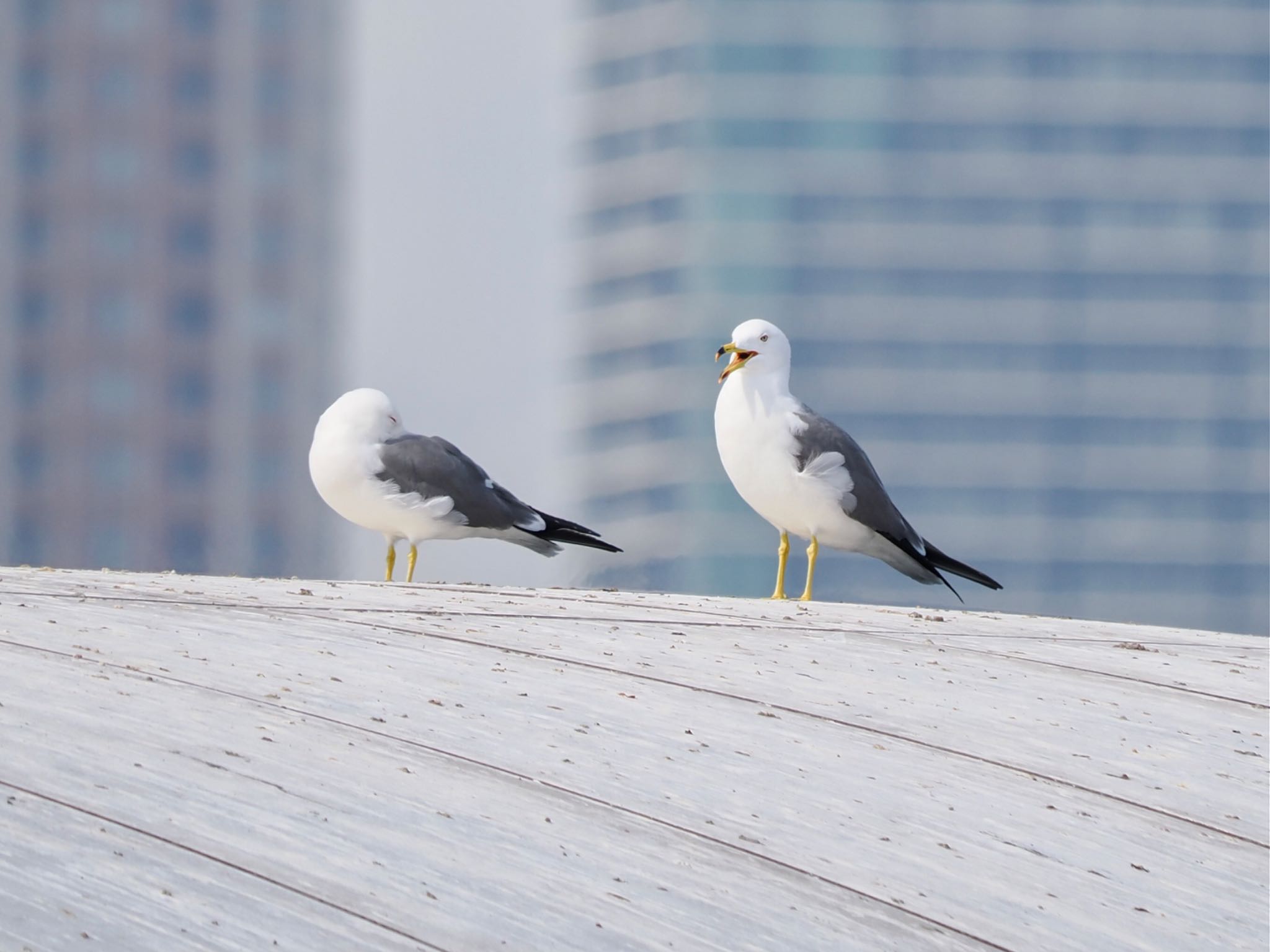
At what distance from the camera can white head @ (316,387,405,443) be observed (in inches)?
343

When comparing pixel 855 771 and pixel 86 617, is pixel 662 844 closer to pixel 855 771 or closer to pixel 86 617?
pixel 855 771

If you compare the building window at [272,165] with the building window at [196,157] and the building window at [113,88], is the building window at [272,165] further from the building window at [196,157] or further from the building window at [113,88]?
the building window at [113,88]

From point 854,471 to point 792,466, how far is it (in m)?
0.29

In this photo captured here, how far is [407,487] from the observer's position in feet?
28.3

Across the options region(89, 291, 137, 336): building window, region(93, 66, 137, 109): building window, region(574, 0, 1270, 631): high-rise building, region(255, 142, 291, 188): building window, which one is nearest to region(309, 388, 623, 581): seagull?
region(89, 291, 137, 336): building window

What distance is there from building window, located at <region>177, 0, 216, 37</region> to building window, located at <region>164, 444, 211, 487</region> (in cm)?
2220

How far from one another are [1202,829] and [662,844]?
1560mm

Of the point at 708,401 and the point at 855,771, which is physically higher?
the point at 855,771

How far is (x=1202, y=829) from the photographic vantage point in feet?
17.5

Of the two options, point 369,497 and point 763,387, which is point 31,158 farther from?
point 763,387

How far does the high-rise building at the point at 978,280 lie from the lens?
4739 inches

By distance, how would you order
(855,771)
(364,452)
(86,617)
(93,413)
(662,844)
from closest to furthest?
1. (662,844)
2. (855,771)
3. (86,617)
4. (364,452)
5. (93,413)

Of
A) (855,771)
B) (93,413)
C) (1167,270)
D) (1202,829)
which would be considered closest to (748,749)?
(855,771)

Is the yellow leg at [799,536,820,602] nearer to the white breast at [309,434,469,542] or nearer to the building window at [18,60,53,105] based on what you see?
the white breast at [309,434,469,542]
